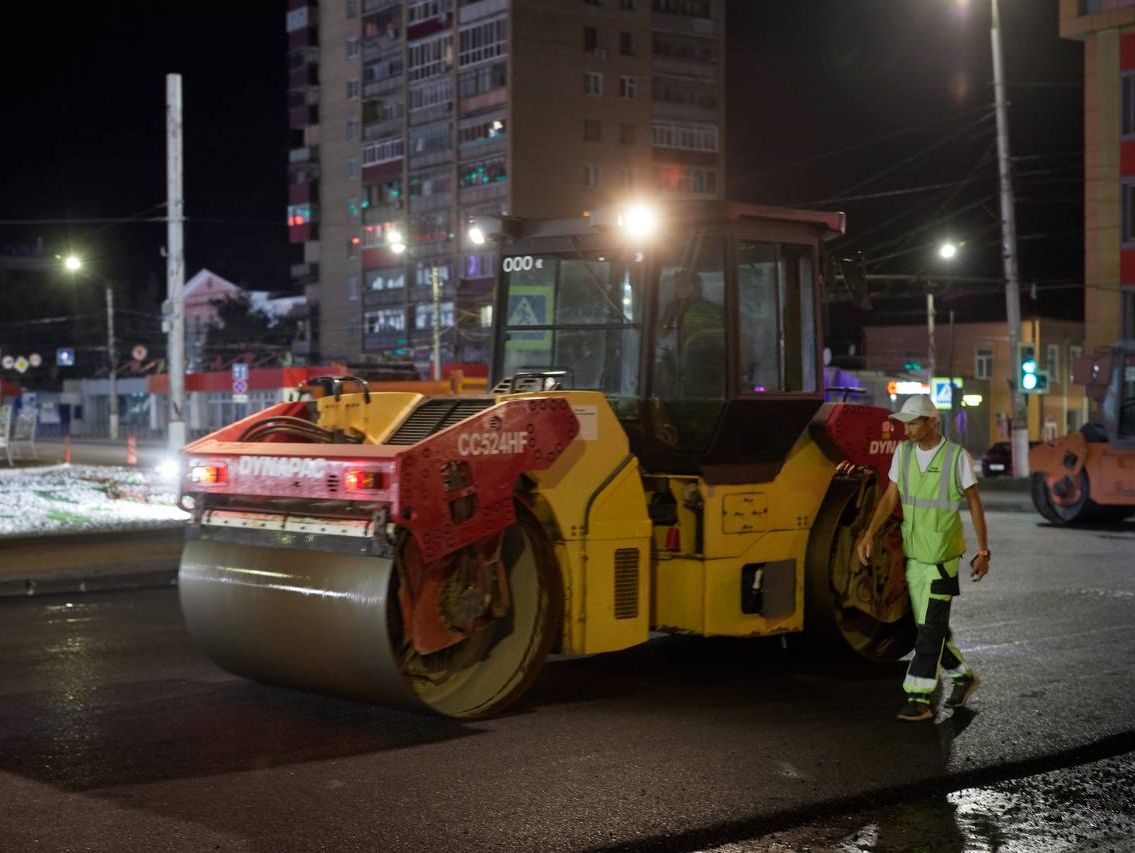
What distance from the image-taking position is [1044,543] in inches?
732

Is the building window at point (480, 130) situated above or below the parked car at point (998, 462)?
above

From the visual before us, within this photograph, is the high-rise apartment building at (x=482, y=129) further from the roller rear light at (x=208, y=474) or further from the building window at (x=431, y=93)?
the roller rear light at (x=208, y=474)

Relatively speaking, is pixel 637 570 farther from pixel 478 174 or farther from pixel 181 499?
pixel 478 174

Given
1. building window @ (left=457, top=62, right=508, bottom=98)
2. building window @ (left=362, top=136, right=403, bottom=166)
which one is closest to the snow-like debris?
building window @ (left=457, top=62, right=508, bottom=98)

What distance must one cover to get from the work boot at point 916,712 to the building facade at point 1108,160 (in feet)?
122

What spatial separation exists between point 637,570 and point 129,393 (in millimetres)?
95839

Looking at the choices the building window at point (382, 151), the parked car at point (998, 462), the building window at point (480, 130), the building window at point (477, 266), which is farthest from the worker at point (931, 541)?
the building window at point (382, 151)

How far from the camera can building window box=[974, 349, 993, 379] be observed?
72.1 meters

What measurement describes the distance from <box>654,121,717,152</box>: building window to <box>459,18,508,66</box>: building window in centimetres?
1107

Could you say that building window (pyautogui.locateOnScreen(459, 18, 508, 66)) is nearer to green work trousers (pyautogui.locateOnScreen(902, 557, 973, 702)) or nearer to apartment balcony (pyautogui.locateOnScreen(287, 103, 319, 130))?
apartment balcony (pyautogui.locateOnScreen(287, 103, 319, 130))

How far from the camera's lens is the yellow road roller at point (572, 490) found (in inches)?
294

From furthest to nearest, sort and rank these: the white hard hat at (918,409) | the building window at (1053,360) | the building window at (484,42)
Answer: the building window at (484,42) → the building window at (1053,360) → the white hard hat at (918,409)

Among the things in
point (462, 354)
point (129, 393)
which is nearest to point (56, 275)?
point (129, 393)

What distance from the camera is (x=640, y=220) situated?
917cm
